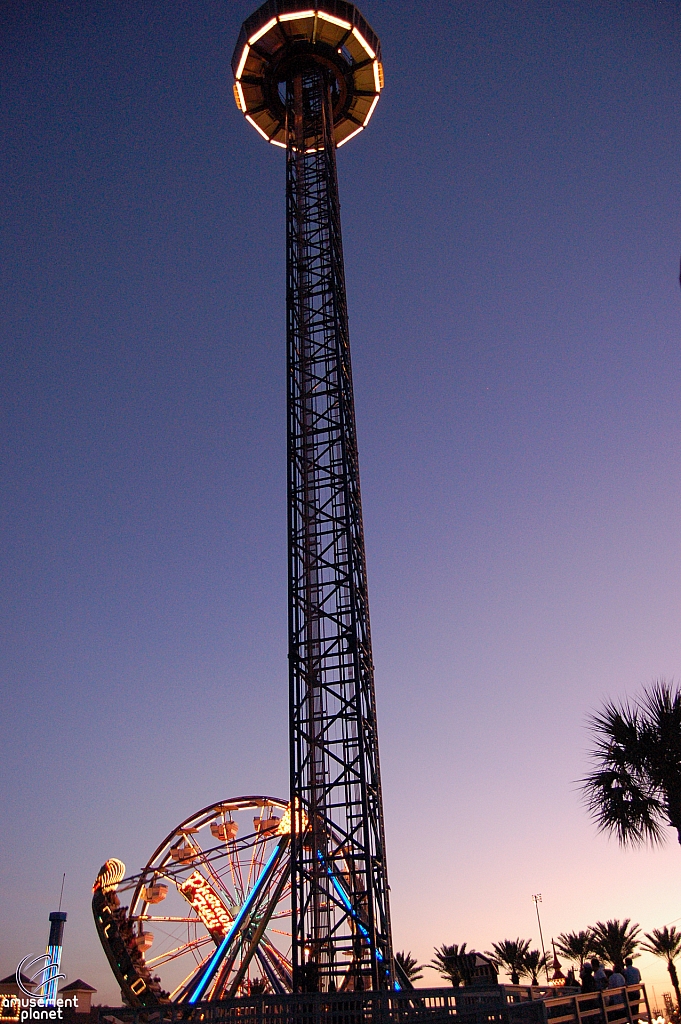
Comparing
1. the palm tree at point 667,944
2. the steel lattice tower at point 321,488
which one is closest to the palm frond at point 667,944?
the palm tree at point 667,944

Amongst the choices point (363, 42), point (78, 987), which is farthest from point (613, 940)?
point (363, 42)

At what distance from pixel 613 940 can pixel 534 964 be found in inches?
341

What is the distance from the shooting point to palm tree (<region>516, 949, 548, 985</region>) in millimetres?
49500

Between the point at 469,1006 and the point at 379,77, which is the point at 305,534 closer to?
the point at 469,1006

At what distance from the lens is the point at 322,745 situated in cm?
2238

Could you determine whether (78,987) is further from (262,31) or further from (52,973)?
(262,31)

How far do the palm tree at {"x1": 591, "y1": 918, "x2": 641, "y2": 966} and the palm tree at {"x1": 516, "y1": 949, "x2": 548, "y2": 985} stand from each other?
256 inches

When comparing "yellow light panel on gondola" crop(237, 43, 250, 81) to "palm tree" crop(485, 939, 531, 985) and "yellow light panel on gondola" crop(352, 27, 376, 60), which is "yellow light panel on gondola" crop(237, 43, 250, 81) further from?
"palm tree" crop(485, 939, 531, 985)

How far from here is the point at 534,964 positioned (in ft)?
162

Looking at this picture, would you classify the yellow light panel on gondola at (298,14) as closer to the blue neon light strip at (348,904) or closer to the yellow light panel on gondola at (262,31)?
the yellow light panel on gondola at (262,31)

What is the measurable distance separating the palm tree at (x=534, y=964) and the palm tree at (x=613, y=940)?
6.51 m

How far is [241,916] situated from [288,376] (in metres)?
16.0

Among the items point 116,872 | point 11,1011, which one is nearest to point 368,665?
point 116,872
